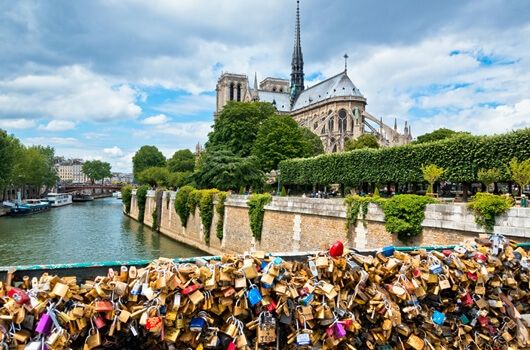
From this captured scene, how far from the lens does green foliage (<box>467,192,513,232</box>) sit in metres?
11.0

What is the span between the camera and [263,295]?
15.7ft

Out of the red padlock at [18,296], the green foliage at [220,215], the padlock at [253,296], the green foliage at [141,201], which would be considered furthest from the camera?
the green foliage at [141,201]

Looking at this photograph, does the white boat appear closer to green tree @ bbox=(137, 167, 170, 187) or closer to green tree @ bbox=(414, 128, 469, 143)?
green tree @ bbox=(137, 167, 170, 187)

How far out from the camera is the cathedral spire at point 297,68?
105938mm

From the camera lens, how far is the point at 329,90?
3632 inches

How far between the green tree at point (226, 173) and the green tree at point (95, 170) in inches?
5679

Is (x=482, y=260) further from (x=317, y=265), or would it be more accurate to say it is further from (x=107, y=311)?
(x=107, y=311)

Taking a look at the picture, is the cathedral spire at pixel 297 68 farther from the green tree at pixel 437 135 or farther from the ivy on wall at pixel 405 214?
the ivy on wall at pixel 405 214

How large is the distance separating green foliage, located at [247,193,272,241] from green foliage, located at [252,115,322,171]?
2183 centimetres

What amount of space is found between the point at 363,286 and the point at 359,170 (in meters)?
24.2

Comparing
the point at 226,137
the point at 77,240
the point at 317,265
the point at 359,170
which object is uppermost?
the point at 226,137

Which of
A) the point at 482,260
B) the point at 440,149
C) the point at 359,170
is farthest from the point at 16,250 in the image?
the point at 482,260

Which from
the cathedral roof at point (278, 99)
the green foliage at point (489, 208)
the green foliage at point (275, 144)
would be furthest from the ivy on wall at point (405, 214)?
the cathedral roof at point (278, 99)

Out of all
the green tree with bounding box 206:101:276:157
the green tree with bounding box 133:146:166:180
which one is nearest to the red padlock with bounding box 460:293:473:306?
the green tree with bounding box 206:101:276:157
